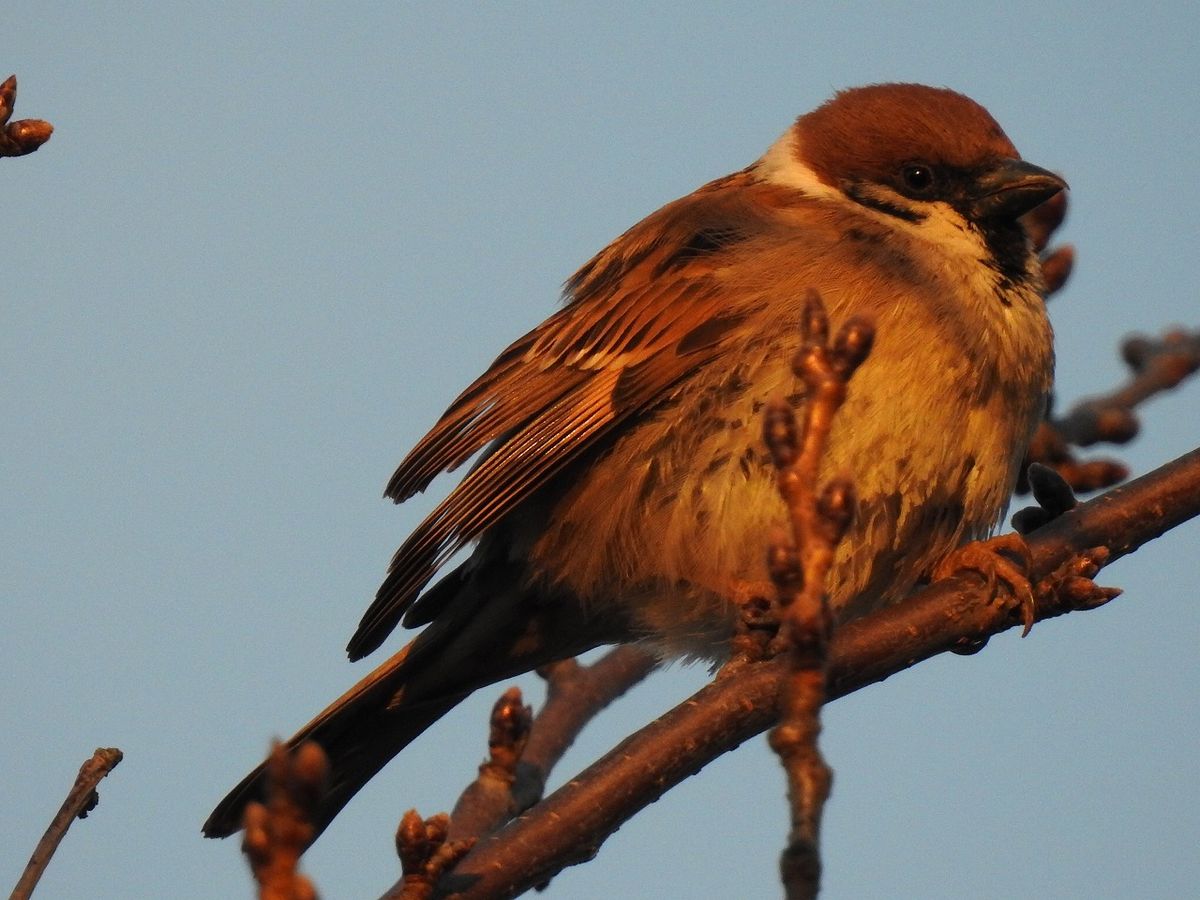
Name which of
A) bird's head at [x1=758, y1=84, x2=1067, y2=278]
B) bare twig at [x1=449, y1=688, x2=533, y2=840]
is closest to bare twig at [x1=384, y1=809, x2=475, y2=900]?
bare twig at [x1=449, y1=688, x2=533, y2=840]

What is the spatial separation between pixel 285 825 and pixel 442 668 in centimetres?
283

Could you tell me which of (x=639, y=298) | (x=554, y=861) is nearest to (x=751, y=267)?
(x=639, y=298)

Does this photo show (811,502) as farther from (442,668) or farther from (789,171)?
(789,171)

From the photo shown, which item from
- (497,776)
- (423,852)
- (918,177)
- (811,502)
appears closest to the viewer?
(811,502)

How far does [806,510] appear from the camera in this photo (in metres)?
2.07

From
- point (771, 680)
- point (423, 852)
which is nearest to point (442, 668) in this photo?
point (771, 680)

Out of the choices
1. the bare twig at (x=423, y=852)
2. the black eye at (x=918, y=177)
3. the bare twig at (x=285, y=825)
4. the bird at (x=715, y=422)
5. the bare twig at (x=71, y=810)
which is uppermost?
the black eye at (x=918, y=177)

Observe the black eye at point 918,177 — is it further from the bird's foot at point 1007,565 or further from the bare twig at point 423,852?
the bare twig at point 423,852

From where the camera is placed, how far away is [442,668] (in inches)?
172

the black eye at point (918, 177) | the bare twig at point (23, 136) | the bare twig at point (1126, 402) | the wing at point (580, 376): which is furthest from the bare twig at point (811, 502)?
the bare twig at point (1126, 402)

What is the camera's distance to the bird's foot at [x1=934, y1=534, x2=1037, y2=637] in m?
3.65

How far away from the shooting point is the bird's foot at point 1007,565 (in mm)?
3650

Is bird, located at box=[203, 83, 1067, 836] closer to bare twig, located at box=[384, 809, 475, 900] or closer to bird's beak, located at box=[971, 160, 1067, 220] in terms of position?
bird's beak, located at box=[971, 160, 1067, 220]

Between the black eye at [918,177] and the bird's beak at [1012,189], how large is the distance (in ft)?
0.43
